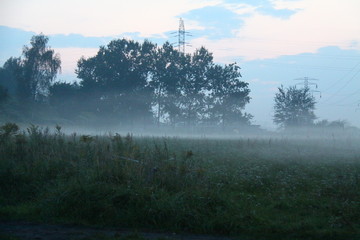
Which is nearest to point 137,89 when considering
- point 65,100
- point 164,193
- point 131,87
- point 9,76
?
point 131,87

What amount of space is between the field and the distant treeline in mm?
44580

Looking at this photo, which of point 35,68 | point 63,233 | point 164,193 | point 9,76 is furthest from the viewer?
point 9,76

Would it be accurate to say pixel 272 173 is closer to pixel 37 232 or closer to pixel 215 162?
pixel 215 162

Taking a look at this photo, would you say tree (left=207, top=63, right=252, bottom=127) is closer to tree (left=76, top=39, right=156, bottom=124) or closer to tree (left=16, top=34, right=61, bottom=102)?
tree (left=76, top=39, right=156, bottom=124)

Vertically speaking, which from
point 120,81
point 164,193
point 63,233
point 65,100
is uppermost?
point 120,81

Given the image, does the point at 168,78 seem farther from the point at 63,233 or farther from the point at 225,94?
the point at 63,233

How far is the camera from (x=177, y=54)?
6038 cm

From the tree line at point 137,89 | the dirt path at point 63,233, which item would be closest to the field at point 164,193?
the dirt path at point 63,233

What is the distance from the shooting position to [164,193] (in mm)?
8406

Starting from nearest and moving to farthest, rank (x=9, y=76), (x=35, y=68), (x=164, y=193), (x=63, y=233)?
(x=63, y=233), (x=164, y=193), (x=35, y=68), (x=9, y=76)

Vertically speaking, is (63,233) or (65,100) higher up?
(65,100)

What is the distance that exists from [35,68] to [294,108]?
41021 millimetres

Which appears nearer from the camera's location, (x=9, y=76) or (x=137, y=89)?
(x=137, y=89)

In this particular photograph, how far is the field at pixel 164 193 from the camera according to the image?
7531 millimetres
